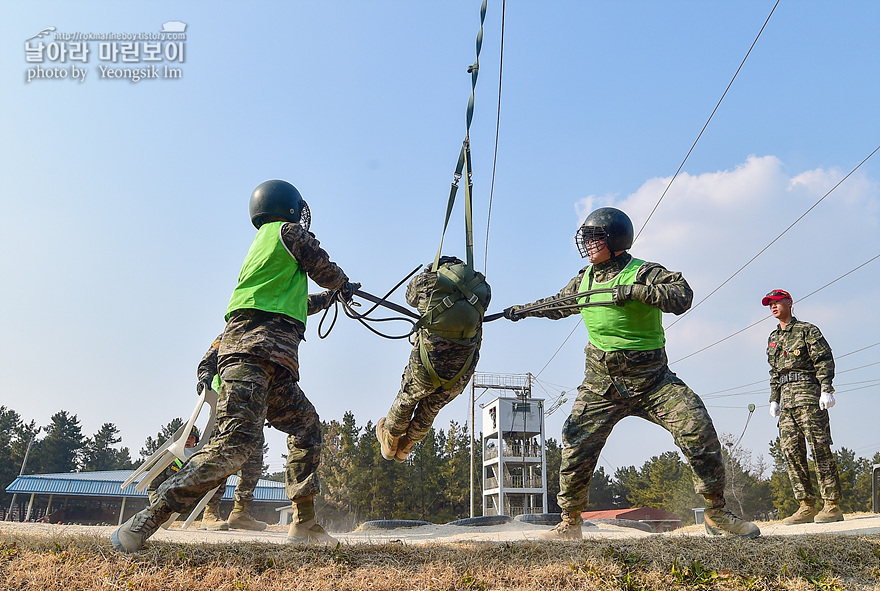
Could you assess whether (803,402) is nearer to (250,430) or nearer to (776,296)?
(776,296)

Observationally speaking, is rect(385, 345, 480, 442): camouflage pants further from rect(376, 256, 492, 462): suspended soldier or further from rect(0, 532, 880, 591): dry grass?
rect(0, 532, 880, 591): dry grass

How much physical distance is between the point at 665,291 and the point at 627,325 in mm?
501

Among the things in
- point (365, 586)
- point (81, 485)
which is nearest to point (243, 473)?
point (365, 586)

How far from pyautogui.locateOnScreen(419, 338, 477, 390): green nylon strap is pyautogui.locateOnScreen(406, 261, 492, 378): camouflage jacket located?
0.09 feet

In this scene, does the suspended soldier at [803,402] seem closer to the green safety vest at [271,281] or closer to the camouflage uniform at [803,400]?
the camouflage uniform at [803,400]

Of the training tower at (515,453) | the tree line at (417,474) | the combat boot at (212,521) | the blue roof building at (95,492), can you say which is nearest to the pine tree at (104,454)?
the tree line at (417,474)

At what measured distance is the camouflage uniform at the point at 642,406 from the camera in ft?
16.3

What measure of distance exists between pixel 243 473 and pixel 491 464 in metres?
31.2

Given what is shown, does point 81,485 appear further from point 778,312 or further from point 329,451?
point 778,312

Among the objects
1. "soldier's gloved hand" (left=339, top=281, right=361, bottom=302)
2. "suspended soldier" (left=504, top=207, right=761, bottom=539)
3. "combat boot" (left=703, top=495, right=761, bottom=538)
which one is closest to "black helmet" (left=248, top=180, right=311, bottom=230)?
"soldier's gloved hand" (left=339, top=281, right=361, bottom=302)

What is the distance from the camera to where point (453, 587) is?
3.50 metres

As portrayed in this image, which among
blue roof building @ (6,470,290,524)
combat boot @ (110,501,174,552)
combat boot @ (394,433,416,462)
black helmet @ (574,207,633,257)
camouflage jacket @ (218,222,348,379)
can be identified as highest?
black helmet @ (574,207,633,257)

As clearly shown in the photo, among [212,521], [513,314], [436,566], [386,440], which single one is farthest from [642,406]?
[212,521]

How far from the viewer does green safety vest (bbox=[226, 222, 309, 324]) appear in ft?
15.5
